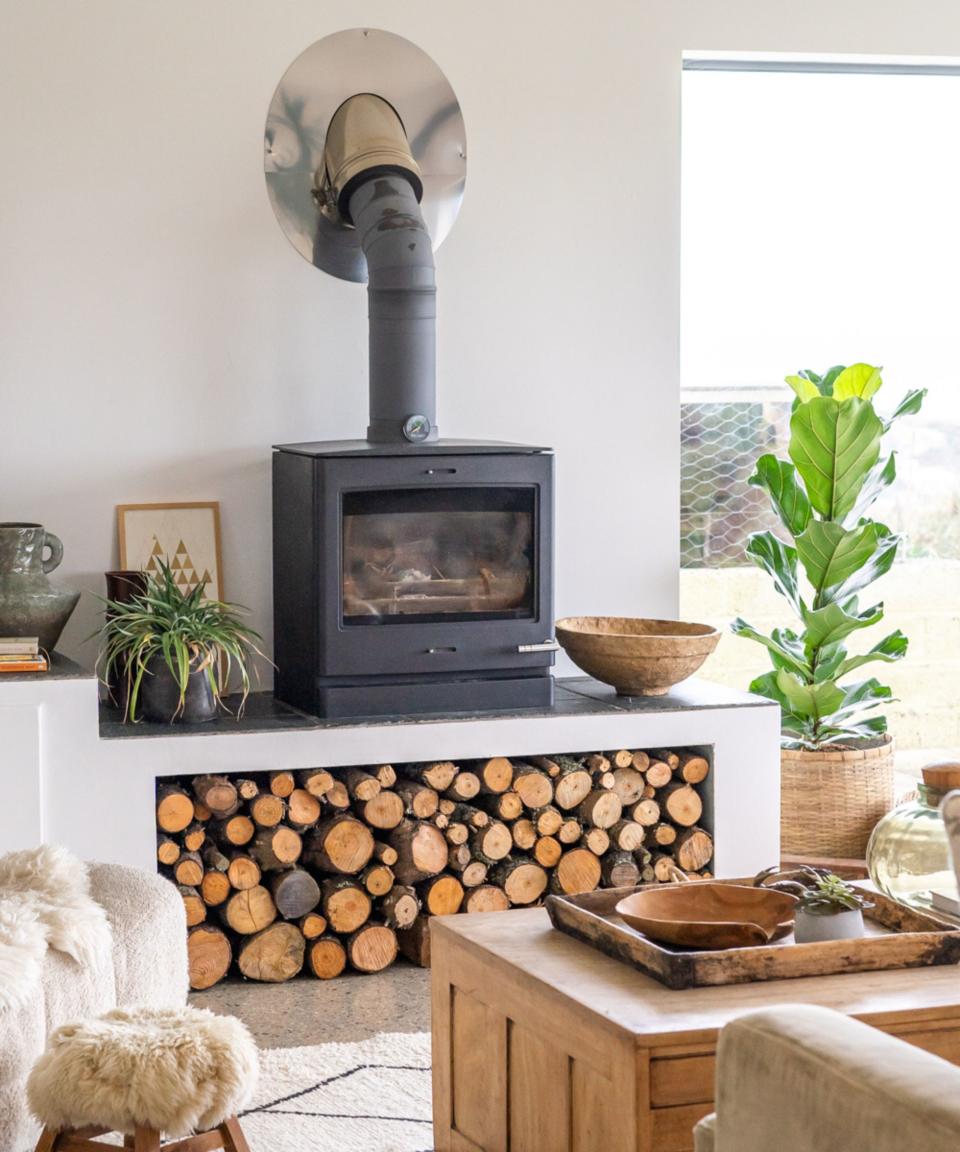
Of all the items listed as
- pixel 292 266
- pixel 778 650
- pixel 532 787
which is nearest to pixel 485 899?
pixel 532 787

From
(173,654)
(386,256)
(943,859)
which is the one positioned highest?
(386,256)

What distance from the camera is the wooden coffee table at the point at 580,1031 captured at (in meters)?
2.06

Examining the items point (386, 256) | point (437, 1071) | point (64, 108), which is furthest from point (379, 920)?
point (64, 108)

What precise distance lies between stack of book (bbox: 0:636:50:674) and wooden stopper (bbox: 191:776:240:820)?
1.46 feet

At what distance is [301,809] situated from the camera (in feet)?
12.6

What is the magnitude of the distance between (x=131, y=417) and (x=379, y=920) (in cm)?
146

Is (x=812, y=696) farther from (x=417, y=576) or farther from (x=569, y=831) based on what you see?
(x=417, y=576)

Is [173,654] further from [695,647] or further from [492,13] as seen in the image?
[492,13]

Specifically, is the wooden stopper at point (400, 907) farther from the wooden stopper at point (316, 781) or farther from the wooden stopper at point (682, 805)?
the wooden stopper at point (682, 805)

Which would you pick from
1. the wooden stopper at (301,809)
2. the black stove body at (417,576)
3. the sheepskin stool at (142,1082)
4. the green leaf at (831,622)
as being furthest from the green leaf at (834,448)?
the sheepskin stool at (142,1082)

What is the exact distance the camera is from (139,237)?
A: 170 inches

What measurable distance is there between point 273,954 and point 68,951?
3.97ft

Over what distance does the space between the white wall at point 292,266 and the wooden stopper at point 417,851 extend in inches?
34.1

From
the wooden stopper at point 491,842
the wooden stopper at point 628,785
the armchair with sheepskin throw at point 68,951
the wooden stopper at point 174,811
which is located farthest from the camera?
the wooden stopper at point 628,785
